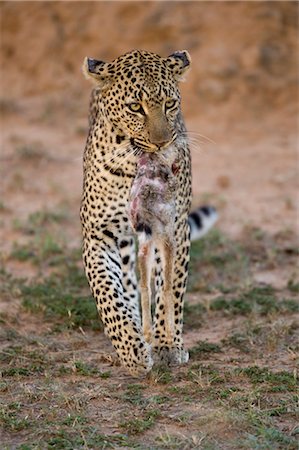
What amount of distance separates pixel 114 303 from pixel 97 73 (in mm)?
1592

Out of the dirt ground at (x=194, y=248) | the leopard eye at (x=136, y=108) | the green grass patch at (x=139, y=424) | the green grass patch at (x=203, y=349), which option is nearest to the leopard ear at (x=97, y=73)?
the leopard eye at (x=136, y=108)

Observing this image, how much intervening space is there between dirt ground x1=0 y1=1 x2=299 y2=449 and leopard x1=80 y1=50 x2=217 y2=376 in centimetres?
22

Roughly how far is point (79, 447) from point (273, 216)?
20.6ft

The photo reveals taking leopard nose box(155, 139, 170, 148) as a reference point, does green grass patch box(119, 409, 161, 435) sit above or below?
below

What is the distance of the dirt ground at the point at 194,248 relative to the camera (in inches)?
247

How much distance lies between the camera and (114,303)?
24.0 feet

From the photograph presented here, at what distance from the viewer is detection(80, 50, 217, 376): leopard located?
7121 millimetres

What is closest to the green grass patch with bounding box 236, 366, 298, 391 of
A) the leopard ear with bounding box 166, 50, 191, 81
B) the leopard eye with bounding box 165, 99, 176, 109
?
the leopard eye with bounding box 165, 99, 176, 109

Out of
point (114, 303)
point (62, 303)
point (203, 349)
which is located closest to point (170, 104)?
point (114, 303)

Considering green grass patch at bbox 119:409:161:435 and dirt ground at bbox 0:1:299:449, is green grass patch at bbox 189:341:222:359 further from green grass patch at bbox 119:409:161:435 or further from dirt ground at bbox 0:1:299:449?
green grass patch at bbox 119:409:161:435

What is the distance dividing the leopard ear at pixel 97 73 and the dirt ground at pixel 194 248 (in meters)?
0.74

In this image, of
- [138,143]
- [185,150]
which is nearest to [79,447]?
[138,143]

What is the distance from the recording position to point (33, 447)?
5.79 m

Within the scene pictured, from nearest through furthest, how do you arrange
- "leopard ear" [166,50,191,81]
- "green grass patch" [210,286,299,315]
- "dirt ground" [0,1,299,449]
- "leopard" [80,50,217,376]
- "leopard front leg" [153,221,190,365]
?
"dirt ground" [0,1,299,449] → "leopard" [80,50,217,376] → "leopard front leg" [153,221,190,365] → "leopard ear" [166,50,191,81] → "green grass patch" [210,286,299,315]
